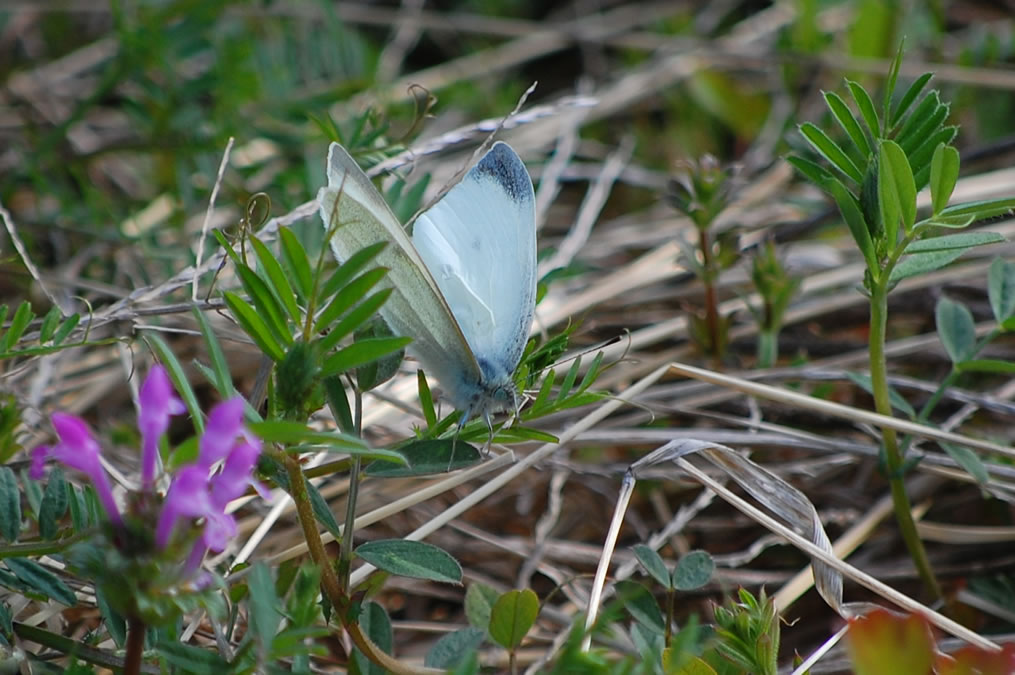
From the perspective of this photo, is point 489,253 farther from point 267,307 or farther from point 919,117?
point 919,117

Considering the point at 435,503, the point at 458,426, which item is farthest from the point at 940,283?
the point at 458,426

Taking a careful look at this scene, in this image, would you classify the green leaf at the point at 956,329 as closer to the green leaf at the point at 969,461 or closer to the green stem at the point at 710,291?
the green leaf at the point at 969,461

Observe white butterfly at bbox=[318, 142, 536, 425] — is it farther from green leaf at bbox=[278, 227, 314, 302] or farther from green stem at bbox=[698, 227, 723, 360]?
green stem at bbox=[698, 227, 723, 360]

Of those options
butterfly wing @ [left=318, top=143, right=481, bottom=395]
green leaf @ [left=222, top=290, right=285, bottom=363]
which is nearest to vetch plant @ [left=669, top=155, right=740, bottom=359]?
butterfly wing @ [left=318, top=143, right=481, bottom=395]

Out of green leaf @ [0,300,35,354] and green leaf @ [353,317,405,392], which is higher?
green leaf @ [0,300,35,354]

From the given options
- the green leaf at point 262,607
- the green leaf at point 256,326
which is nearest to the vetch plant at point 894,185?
the green leaf at point 256,326

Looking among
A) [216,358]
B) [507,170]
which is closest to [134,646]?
[216,358]
